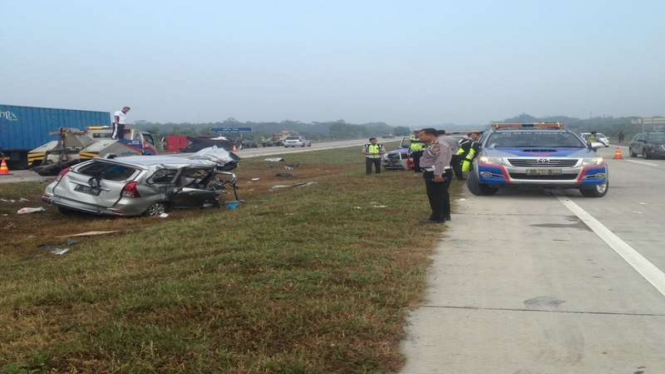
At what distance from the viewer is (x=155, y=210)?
11.7 metres

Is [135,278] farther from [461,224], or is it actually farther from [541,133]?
[541,133]

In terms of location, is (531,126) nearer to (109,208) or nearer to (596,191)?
(596,191)

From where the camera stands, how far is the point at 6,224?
11.2 meters

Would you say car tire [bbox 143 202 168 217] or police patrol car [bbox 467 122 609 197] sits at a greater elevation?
police patrol car [bbox 467 122 609 197]

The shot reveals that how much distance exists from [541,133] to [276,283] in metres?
9.65

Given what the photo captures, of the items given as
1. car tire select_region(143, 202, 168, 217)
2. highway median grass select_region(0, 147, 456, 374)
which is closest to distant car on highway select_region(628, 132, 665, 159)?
highway median grass select_region(0, 147, 456, 374)

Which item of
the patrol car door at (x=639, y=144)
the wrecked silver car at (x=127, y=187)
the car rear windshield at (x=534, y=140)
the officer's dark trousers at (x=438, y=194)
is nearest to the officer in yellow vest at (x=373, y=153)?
the car rear windshield at (x=534, y=140)

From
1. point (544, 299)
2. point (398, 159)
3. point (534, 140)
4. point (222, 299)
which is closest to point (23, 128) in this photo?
point (398, 159)

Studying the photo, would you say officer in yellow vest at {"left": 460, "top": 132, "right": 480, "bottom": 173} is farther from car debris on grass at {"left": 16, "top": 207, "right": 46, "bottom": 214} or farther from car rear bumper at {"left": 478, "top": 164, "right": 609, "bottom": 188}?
car debris on grass at {"left": 16, "top": 207, "right": 46, "bottom": 214}

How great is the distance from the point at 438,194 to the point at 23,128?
941 inches

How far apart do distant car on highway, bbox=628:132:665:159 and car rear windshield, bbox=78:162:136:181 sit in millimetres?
26004

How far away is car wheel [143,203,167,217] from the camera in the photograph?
11.6 meters

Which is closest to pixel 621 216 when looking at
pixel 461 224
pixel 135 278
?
pixel 461 224

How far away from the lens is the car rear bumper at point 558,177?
11461 millimetres
